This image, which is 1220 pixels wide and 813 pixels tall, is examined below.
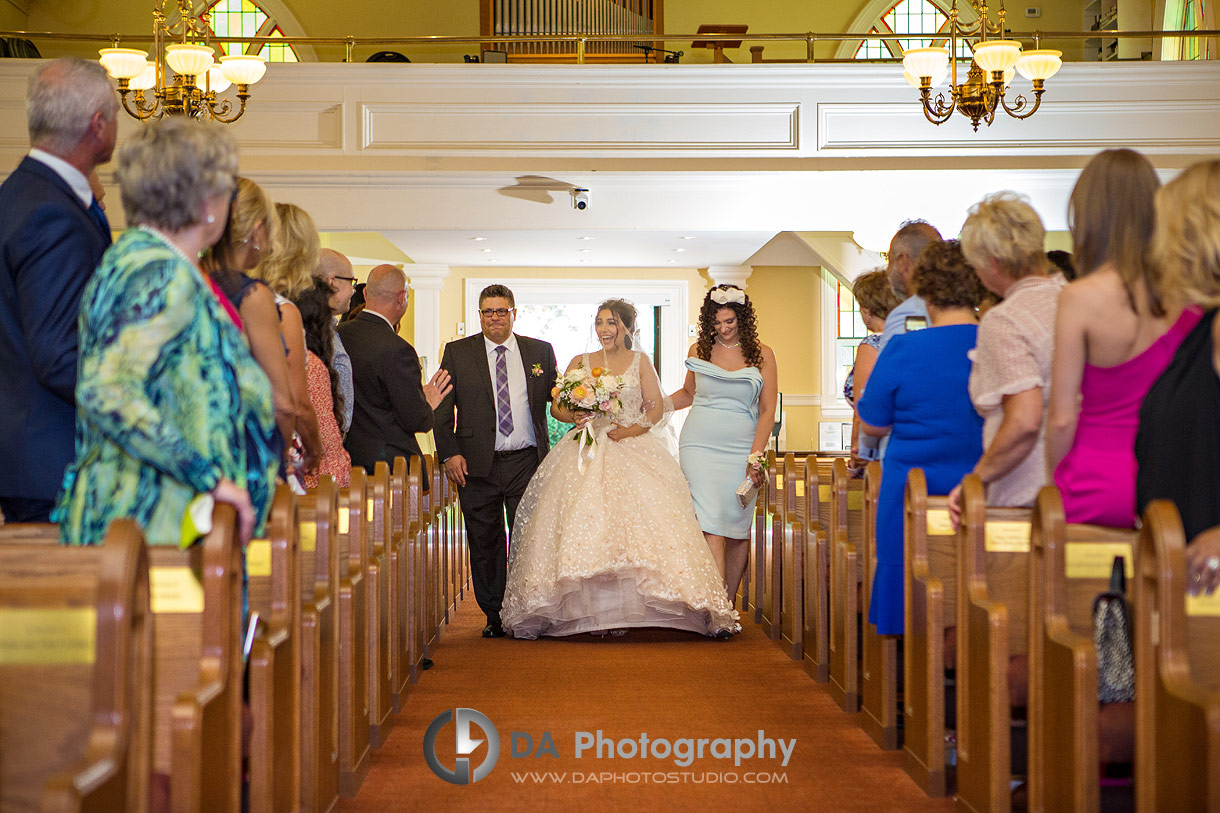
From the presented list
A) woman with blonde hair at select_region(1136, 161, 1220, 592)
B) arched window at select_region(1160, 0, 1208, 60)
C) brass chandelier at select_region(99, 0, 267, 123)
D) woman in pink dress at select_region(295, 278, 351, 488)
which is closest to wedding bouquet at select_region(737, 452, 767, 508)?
woman in pink dress at select_region(295, 278, 351, 488)

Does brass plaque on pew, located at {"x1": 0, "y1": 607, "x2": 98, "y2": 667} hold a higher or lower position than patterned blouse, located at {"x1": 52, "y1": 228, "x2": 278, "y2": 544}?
lower

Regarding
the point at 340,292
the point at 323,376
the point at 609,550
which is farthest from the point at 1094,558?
the point at 609,550

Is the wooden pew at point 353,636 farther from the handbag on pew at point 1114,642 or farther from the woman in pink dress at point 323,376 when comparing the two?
the handbag on pew at point 1114,642

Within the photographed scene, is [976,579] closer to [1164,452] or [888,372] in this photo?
[1164,452]

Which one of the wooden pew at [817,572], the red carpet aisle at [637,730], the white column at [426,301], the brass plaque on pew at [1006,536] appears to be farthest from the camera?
the white column at [426,301]

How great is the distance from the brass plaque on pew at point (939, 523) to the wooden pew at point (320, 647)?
1563 mm

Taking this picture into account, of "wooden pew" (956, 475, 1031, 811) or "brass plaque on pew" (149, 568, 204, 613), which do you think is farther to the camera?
"wooden pew" (956, 475, 1031, 811)

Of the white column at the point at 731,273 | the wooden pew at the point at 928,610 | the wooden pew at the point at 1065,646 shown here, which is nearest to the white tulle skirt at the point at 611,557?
the wooden pew at the point at 928,610

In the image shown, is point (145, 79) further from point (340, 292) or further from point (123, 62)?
point (340, 292)

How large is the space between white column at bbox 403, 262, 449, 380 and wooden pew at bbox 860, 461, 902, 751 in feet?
31.7

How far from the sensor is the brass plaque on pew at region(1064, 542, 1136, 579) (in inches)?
88.8

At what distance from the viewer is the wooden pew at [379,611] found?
3.55m

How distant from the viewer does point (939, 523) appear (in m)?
3.02

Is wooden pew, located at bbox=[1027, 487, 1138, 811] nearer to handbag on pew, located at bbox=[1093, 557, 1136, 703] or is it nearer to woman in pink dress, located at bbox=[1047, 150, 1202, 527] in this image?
handbag on pew, located at bbox=[1093, 557, 1136, 703]
